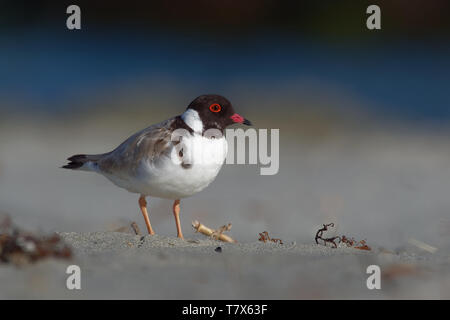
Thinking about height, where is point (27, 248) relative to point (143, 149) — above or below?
below

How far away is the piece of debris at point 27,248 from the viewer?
3.74m

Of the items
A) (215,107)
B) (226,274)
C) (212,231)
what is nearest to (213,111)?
(215,107)

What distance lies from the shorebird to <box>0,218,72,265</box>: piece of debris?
1.10 metres

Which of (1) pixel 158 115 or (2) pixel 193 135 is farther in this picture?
(1) pixel 158 115

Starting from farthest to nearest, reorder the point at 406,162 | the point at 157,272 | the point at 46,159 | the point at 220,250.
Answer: the point at 46,159, the point at 406,162, the point at 220,250, the point at 157,272

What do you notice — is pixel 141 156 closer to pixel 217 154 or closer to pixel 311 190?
pixel 217 154

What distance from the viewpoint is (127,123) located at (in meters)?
13.9

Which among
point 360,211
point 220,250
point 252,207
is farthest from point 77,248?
point 360,211

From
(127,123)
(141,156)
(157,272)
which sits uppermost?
(127,123)

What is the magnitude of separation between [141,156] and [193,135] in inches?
18.1

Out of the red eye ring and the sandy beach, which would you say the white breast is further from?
the sandy beach

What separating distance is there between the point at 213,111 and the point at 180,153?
0.49m

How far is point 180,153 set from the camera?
4.78m

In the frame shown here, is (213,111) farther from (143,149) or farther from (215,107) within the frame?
(143,149)
